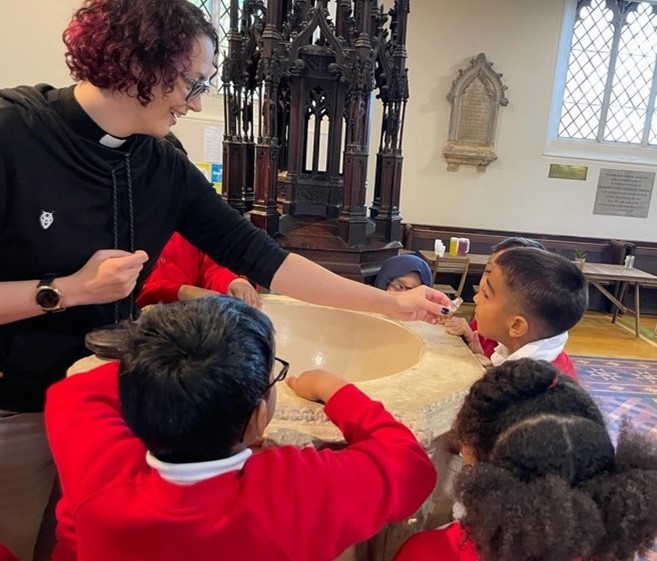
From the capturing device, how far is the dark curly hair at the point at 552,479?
72 cm

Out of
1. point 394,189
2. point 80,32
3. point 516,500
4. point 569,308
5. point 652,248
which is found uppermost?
point 80,32

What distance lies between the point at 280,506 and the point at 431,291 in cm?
75

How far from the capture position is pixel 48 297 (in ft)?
2.91

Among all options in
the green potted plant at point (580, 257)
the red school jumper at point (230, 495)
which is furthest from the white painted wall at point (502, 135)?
the red school jumper at point (230, 495)

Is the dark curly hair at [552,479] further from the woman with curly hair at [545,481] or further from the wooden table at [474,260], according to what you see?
the wooden table at [474,260]

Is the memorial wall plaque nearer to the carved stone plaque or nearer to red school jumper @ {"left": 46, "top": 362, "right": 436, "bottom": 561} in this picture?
the carved stone plaque

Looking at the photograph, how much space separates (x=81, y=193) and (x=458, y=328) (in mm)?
883

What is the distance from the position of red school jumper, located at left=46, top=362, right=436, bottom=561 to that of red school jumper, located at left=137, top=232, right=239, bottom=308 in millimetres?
754

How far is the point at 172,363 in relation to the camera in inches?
24.2

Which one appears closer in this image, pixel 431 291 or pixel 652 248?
Answer: pixel 431 291

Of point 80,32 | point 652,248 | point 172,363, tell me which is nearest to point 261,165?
point 80,32

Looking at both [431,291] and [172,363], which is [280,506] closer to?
[172,363]

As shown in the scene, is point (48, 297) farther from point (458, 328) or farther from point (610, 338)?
point (610, 338)

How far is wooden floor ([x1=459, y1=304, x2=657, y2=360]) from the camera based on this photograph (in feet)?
14.9
